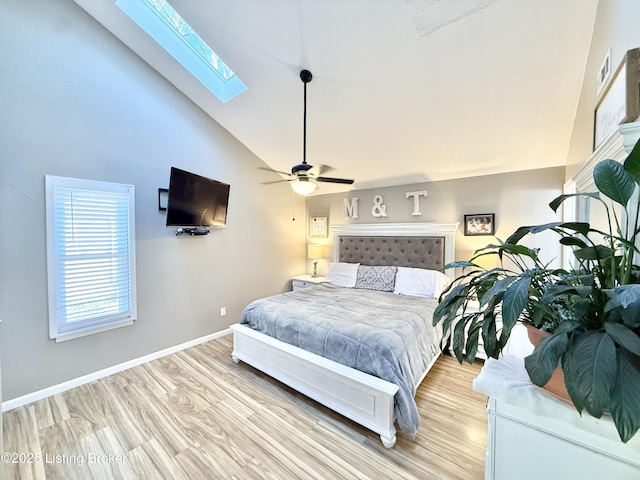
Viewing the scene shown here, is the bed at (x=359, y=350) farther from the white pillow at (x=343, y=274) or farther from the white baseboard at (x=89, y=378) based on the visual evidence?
the white baseboard at (x=89, y=378)

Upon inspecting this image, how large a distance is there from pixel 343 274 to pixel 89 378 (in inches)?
126

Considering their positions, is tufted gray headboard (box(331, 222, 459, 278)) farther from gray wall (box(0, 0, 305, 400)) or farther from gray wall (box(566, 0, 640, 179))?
gray wall (box(0, 0, 305, 400))

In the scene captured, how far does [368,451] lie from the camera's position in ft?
5.94

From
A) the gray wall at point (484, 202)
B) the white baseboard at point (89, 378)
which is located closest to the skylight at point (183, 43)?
the gray wall at point (484, 202)

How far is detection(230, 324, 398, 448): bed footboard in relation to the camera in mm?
1855

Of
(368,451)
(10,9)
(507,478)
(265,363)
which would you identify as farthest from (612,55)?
(10,9)

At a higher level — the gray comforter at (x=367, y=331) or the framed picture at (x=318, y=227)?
the framed picture at (x=318, y=227)

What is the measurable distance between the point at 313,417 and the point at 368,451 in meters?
0.51

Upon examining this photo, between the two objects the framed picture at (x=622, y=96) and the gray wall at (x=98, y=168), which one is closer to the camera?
the framed picture at (x=622, y=96)

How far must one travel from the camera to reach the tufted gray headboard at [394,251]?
3666 mm

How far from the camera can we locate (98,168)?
2670mm

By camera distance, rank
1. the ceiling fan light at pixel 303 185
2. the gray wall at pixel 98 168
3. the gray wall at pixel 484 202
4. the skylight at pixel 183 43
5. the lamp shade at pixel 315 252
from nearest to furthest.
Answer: the gray wall at pixel 98 168
the skylight at pixel 183 43
the ceiling fan light at pixel 303 185
the gray wall at pixel 484 202
the lamp shade at pixel 315 252

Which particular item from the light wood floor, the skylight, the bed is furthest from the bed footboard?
the skylight

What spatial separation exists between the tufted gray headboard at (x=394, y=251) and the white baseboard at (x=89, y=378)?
261cm
